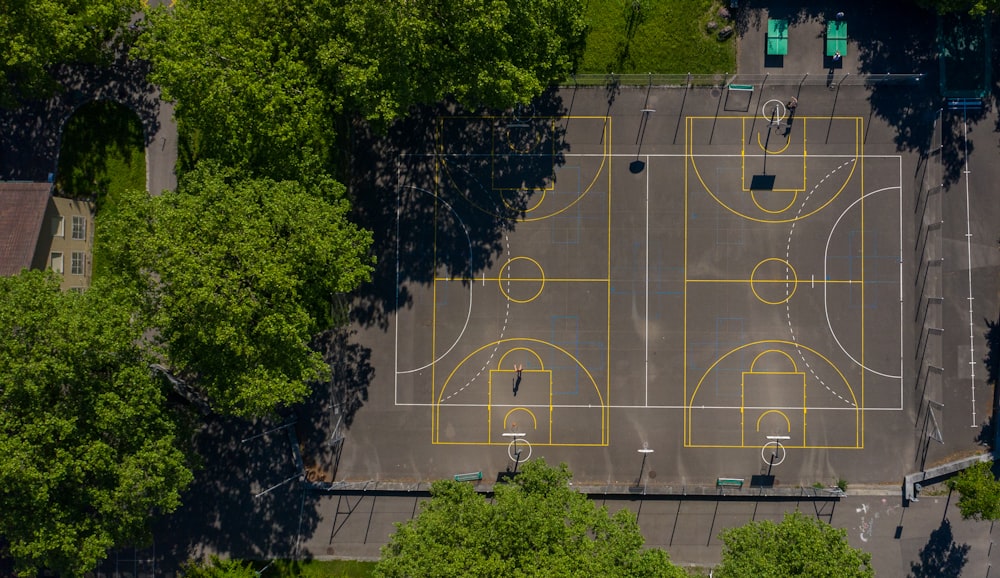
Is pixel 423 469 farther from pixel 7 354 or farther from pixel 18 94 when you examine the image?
pixel 18 94

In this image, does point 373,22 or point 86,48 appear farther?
point 86,48

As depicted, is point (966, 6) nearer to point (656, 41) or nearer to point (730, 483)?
point (656, 41)

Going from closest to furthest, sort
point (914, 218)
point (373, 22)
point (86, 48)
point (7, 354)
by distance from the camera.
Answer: point (7, 354)
point (373, 22)
point (86, 48)
point (914, 218)

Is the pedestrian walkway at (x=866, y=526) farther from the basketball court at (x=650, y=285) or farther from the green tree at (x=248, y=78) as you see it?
the green tree at (x=248, y=78)

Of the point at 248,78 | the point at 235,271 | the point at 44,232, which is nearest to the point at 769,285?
the point at 235,271

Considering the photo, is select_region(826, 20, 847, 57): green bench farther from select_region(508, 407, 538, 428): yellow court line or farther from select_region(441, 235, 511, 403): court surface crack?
select_region(508, 407, 538, 428): yellow court line

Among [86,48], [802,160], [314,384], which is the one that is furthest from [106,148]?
[802,160]

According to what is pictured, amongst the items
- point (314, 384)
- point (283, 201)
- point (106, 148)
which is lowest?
point (314, 384)
